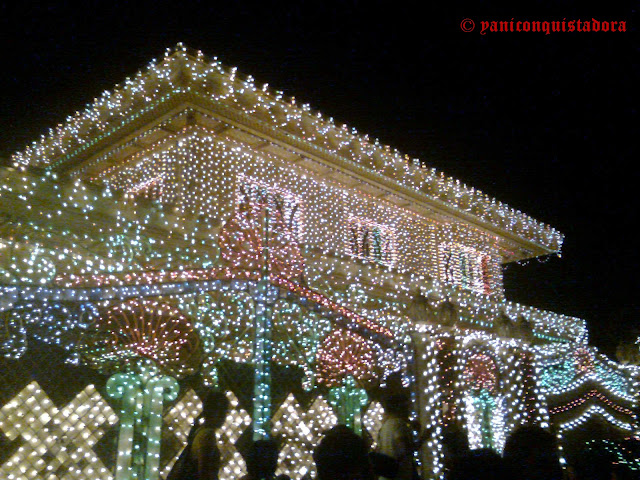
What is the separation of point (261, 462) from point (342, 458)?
837mm

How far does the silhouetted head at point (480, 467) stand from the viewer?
2.47m

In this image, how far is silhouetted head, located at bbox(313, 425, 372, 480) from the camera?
2844mm

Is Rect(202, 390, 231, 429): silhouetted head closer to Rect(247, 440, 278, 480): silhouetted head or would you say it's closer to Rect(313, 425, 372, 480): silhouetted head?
Rect(247, 440, 278, 480): silhouetted head

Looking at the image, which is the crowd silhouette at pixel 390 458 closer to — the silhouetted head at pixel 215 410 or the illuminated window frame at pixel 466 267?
the silhouetted head at pixel 215 410

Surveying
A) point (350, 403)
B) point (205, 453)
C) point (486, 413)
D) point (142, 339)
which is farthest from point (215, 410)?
point (486, 413)

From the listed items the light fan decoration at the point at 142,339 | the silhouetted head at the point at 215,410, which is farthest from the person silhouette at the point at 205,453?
the light fan decoration at the point at 142,339

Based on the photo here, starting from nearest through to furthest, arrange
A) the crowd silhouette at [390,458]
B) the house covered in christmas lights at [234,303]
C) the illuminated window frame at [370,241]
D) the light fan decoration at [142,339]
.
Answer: the crowd silhouette at [390,458] < the light fan decoration at [142,339] < the house covered in christmas lights at [234,303] < the illuminated window frame at [370,241]

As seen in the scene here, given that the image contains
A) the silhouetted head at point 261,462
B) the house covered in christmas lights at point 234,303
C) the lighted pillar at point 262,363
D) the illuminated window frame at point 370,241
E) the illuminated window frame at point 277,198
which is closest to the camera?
the silhouetted head at point 261,462

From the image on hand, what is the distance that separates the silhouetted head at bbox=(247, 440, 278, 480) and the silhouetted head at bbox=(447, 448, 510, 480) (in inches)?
52.5

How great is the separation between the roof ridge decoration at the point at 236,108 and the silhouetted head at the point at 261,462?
5.36m

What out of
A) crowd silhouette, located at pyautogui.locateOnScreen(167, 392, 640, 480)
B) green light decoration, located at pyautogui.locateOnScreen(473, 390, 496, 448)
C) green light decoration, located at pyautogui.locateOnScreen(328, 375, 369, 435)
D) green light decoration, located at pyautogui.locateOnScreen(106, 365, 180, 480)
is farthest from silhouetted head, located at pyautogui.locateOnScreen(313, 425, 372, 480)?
green light decoration, located at pyautogui.locateOnScreen(473, 390, 496, 448)

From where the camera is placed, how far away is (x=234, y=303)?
6.03m

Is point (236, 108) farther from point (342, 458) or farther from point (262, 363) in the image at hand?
point (342, 458)

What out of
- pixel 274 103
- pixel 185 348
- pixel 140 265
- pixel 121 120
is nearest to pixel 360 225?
pixel 274 103
